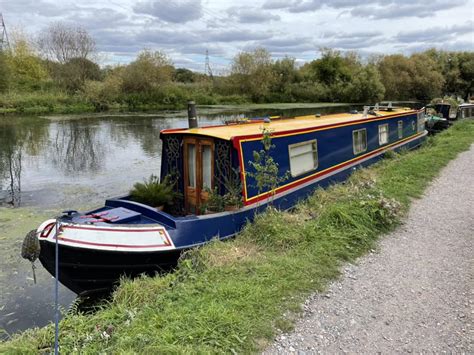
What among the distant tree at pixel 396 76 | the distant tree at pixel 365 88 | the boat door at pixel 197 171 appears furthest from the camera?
the distant tree at pixel 396 76

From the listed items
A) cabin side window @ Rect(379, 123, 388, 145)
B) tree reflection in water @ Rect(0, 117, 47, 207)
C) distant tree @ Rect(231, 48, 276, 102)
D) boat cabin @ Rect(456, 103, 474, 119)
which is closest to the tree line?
distant tree @ Rect(231, 48, 276, 102)

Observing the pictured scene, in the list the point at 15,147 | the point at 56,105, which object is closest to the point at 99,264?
the point at 15,147

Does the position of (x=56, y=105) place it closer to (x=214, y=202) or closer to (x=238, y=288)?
(x=214, y=202)

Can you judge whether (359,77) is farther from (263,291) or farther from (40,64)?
(263,291)

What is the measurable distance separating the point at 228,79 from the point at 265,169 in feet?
140

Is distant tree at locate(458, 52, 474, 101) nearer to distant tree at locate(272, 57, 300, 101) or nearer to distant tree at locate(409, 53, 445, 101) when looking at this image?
distant tree at locate(409, 53, 445, 101)

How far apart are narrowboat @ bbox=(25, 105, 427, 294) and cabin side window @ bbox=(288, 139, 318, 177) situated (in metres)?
0.02

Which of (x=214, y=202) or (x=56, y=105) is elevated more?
(x=56, y=105)

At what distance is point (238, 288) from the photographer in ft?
13.0

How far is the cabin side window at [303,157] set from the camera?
7.02 m

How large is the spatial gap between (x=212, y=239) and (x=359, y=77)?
142 feet

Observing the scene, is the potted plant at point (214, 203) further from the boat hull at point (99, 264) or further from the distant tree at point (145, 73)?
the distant tree at point (145, 73)

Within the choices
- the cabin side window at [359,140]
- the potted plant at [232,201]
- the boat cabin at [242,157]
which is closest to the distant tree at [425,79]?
the cabin side window at [359,140]

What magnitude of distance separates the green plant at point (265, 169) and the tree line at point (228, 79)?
102ft
